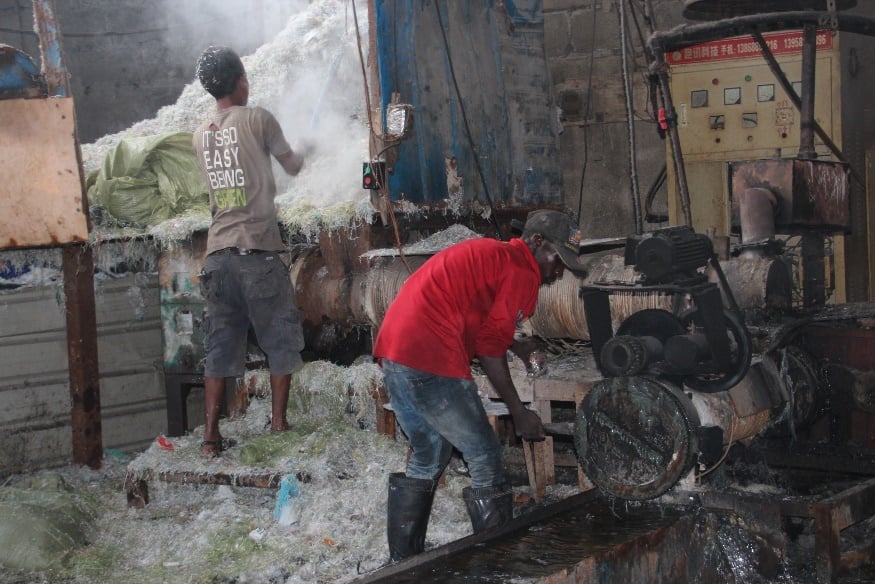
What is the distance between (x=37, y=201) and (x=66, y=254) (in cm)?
45

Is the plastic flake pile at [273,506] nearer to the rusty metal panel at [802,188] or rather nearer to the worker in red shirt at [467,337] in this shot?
the worker in red shirt at [467,337]

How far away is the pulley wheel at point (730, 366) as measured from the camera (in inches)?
164

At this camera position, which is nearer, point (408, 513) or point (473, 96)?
point (408, 513)

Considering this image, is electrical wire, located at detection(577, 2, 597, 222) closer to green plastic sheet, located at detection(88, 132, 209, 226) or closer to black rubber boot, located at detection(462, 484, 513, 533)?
green plastic sheet, located at detection(88, 132, 209, 226)

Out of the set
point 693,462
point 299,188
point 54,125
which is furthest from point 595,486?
point 54,125

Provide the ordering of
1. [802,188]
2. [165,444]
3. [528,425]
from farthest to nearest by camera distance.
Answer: [165,444] → [802,188] → [528,425]

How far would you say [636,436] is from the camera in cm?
427

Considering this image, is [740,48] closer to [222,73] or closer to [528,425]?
[222,73]

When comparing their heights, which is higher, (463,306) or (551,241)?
(551,241)

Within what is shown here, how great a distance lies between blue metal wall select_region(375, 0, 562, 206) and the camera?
6609mm

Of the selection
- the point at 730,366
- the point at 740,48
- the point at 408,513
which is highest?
the point at 740,48

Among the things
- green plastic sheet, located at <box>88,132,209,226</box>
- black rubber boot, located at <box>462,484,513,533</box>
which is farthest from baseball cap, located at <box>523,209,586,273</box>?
green plastic sheet, located at <box>88,132,209,226</box>

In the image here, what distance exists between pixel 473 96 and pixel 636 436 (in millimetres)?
3657

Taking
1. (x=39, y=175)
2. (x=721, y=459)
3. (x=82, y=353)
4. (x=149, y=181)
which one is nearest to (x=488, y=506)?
(x=721, y=459)
